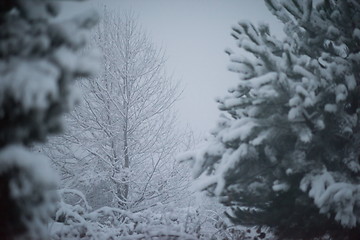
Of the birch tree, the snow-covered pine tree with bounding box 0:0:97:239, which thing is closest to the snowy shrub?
the snow-covered pine tree with bounding box 0:0:97:239

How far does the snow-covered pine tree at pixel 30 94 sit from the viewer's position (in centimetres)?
158

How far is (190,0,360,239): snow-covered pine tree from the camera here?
9.80 ft

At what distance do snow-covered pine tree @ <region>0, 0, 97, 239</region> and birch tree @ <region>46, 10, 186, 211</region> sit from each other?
5.12 m

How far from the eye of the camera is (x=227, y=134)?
3.08 meters

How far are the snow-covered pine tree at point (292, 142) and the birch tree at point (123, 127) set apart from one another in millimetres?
4029

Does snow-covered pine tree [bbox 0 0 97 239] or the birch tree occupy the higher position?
the birch tree

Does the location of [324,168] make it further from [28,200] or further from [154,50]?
[154,50]

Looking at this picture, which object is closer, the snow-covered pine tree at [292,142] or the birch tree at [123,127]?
the snow-covered pine tree at [292,142]

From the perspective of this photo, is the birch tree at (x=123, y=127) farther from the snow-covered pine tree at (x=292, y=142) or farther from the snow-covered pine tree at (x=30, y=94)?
the snow-covered pine tree at (x=30, y=94)

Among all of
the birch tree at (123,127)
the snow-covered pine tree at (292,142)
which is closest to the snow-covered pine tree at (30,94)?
the snow-covered pine tree at (292,142)

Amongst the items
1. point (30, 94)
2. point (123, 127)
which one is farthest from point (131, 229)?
point (123, 127)

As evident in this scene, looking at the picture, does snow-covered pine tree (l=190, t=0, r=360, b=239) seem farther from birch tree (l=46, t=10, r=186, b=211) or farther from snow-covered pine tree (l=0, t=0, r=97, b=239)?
birch tree (l=46, t=10, r=186, b=211)

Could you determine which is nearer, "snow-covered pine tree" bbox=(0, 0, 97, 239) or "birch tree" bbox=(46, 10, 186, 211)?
"snow-covered pine tree" bbox=(0, 0, 97, 239)

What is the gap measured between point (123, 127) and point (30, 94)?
5823 millimetres
